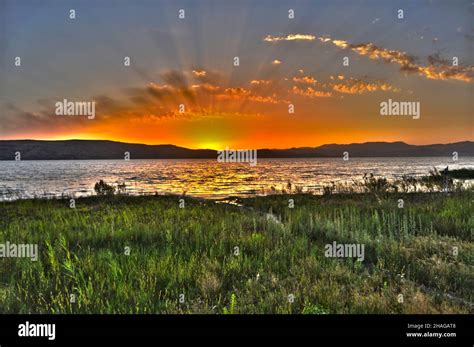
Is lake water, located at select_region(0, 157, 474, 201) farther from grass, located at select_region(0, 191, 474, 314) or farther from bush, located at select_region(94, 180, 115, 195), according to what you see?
grass, located at select_region(0, 191, 474, 314)

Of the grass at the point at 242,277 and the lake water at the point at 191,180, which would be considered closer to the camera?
the grass at the point at 242,277

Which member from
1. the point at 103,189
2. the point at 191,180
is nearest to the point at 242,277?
the point at 103,189

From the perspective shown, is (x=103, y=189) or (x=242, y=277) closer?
(x=242, y=277)

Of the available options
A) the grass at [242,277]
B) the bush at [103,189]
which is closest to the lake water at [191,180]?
the bush at [103,189]

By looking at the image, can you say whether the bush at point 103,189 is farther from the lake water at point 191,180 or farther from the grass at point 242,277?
the grass at point 242,277

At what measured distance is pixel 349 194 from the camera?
20.4 m

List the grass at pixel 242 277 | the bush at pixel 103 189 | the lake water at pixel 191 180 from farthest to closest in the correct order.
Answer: the lake water at pixel 191 180 < the bush at pixel 103 189 < the grass at pixel 242 277

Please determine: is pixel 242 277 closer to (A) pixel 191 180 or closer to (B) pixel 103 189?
(B) pixel 103 189

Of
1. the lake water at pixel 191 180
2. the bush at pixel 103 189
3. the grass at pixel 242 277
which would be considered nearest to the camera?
the grass at pixel 242 277

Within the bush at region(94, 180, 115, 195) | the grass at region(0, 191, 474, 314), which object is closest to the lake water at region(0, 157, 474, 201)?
the bush at region(94, 180, 115, 195)
